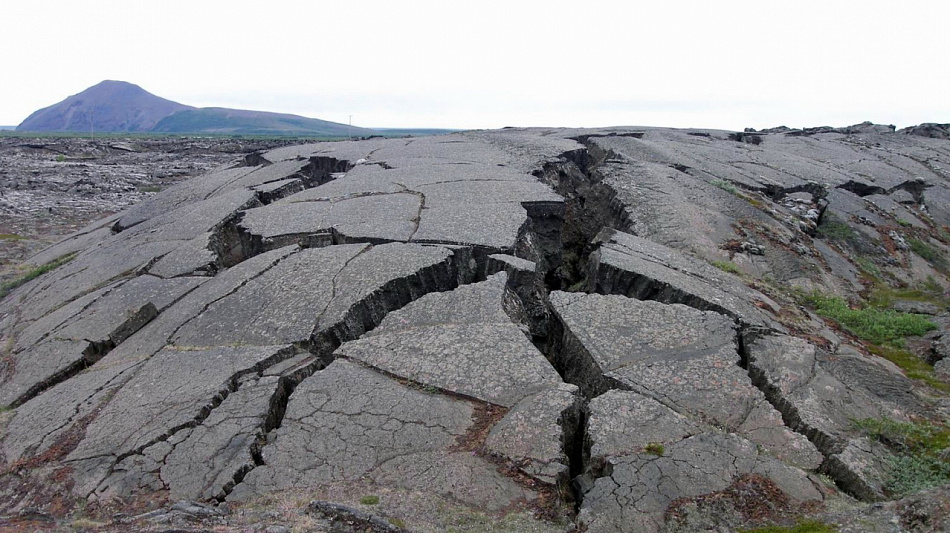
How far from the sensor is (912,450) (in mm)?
2879

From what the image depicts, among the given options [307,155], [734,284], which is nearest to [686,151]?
[734,284]

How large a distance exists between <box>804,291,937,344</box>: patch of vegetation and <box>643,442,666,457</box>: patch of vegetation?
308 cm

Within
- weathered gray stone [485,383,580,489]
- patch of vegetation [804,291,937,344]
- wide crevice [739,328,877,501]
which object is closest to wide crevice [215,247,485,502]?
weathered gray stone [485,383,580,489]

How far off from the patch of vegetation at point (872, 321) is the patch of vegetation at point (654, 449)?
10.1ft

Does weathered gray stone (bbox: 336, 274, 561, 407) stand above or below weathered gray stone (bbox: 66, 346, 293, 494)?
above

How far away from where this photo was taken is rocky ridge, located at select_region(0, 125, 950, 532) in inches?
102

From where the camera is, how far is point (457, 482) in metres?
2.56

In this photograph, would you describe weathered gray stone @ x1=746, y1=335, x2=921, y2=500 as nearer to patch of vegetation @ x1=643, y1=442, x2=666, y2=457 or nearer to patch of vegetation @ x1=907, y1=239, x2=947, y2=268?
patch of vegetation @ x1=643, y1=442, x2=666, y2=457

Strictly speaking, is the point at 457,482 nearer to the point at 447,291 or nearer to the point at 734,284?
the point at 447,291

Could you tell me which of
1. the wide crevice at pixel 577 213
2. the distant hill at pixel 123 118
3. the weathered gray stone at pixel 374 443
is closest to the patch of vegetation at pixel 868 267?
the wide crevice at pixel 577 213

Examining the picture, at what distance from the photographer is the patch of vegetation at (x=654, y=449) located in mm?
2672

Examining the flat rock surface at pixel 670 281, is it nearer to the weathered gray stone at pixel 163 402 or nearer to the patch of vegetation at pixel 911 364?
the patch of vegetation at pixel 911 364

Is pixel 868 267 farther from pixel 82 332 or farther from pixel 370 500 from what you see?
pixel 82 332

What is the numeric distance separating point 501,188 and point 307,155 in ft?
17.2
